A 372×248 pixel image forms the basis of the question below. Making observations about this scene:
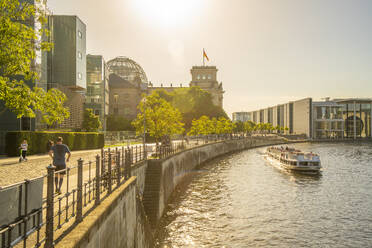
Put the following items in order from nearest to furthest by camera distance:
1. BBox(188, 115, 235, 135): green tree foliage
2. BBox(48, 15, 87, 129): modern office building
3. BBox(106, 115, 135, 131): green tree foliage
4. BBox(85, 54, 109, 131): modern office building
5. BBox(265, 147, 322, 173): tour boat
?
BBox(48, 15, 87, 129): modern office building < BBox(265, 147, 322, 173): tour boat < BBox(85, 54, 109, 131): modern office building < BBox(188, 115, 235, 135): green tree foliage < BBox(106, 115, 135, 131): green tree foliage

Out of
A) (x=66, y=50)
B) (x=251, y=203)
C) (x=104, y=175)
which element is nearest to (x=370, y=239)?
(x=251, y=203)

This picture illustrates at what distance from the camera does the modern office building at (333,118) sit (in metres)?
145

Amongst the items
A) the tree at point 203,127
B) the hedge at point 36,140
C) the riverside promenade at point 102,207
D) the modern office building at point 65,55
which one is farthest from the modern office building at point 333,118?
the riverside promenade at point 102,207

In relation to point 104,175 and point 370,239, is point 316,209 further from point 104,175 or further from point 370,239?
point 104,175

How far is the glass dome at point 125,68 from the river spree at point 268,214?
361 feet

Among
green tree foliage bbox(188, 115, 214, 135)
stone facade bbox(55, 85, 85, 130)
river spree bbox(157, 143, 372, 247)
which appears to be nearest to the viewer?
river spree bbox(157, 143, 372, 247)

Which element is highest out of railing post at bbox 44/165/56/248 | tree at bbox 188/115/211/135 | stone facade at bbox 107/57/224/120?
stone facade at bbox 107/57/224/120

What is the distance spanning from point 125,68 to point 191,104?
2214 inches

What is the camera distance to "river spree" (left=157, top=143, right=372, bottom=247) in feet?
55.3

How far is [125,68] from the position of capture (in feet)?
449

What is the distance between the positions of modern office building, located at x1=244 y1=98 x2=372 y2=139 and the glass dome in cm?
9095

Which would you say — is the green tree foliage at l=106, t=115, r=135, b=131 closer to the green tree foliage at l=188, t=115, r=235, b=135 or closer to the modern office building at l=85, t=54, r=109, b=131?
the green tree foliage at l=188, t=115, r=235, b=135

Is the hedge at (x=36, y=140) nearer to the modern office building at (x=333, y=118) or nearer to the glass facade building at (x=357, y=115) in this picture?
the modern office building at (x=333, y=118)

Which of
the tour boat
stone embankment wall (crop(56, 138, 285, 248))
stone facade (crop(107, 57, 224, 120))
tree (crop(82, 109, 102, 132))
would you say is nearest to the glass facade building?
stone facade (crop(107, 57, 224, 120))
